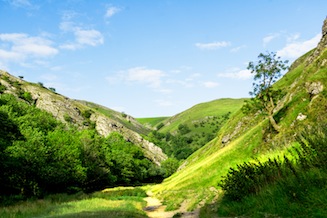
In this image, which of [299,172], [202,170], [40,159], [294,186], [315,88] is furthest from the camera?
[202,170]

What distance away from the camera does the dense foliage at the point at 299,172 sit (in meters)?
8.62

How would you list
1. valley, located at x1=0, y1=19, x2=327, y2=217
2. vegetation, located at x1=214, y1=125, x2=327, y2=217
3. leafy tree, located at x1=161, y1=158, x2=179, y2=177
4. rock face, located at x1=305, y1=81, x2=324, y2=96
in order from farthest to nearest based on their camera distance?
leafy tree, located at x1=161, y1=158, x2=179, y2=177
rock face, located at x1=305, y1=81, x2=324, y2=96
valley, located at x1=0, y1=19, x2=327, y2=217
vegetation, located at x1=214, y1=125, x2=327, y2=217

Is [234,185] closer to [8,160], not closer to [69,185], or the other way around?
[8,160]

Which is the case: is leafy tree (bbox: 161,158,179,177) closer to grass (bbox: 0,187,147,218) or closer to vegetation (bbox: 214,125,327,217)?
grass (bbox: 0,187,147,218)

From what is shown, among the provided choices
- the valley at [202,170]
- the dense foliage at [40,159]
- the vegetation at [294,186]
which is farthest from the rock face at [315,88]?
the dense foliage at [40,159]

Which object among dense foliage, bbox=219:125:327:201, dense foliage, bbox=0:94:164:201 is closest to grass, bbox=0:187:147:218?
dense foliage, bbox=219:125:327:201

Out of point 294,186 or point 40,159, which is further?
point 40,159

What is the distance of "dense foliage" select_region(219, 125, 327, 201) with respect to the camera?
8.62 meters

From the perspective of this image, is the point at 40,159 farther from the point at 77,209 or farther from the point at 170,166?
the point at 170,166

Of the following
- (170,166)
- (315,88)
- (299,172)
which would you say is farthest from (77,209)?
(170,166)

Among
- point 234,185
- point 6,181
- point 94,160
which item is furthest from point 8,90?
point 234,185

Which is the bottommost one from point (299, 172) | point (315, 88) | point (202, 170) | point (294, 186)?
point (202, 170)

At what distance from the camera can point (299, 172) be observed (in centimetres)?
945

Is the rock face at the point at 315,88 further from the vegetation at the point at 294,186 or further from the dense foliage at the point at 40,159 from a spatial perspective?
the dense foliage at the point at 40,159
